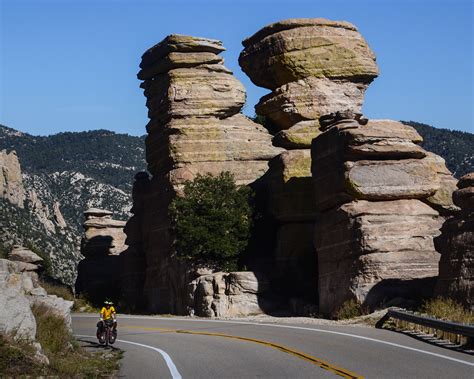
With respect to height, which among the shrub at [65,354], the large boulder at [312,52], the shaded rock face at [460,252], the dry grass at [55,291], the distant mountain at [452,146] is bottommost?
the shrub at [65,354]

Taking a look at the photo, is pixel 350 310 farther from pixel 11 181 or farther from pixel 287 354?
pixel 11 181

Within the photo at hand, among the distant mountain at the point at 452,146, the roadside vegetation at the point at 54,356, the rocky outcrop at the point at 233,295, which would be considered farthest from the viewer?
the distant mountain at the point at 452,146

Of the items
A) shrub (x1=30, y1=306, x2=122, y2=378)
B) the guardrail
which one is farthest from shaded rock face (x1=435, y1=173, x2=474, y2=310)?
shrub (x1=30, y1=306, x2=122, y2=378)

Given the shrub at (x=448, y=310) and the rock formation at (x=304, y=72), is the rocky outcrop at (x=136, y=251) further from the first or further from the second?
the shrub at (x=448, y=310)

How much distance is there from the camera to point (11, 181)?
95125 millimetres

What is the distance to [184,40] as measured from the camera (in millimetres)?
46062

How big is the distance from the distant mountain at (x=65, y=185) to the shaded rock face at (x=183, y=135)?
31177 mm

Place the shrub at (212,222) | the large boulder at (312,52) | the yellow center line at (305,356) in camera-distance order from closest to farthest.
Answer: the yellow center line at (305,356) → the shrub at (212,222) → the large boulder at (312,52)

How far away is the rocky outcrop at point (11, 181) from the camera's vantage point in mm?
93062

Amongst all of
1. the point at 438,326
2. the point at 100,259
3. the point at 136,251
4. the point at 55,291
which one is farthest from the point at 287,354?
the point at 100,259

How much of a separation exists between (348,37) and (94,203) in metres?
73.7

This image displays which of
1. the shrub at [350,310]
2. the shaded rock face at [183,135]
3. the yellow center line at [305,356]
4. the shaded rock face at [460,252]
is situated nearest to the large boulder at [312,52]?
the shaded rock face at [183,135]

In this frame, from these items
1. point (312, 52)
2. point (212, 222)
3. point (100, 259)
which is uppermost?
point (312, 52)

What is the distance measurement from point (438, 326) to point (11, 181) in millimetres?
79811
